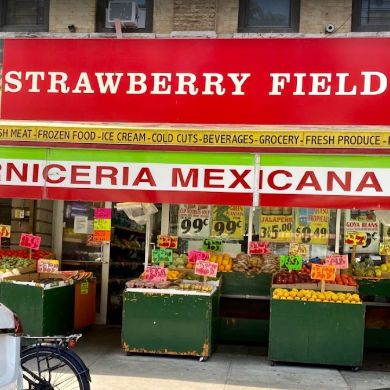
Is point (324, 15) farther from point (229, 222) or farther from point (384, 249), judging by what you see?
point (384, 249)

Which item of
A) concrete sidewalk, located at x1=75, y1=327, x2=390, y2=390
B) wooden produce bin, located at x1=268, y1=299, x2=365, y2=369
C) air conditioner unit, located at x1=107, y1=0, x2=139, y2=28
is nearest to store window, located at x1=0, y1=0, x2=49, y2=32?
air conditioner unit, located at x1=107, y1=0, x2=139, y2=28

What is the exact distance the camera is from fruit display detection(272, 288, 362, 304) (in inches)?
279

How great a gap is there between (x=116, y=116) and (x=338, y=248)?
14.7ft

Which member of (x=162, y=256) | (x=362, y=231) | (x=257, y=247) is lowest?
(x=162, y=256)

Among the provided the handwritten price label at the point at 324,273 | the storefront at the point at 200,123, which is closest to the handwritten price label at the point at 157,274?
the storefront at the point at 200,123

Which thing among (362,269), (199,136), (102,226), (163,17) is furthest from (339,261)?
Answer: (163,17)

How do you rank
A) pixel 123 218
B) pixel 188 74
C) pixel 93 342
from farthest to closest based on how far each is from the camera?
1. pixel 123 218
2. pixel 93 342
3. pixel 188 74

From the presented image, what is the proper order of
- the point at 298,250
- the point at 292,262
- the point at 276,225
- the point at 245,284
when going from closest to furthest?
the point at 292,262
the point at 245,284
the point at 298,250
the point at 276,225

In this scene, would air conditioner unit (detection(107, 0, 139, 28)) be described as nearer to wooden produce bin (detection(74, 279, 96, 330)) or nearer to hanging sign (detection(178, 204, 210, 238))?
hanging sign (detection(178, 204, 210, 238))

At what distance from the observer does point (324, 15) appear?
9.45 meters

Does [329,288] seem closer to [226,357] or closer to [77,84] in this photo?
[226,357]

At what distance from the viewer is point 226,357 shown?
25.2 ft

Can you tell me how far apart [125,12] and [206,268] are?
16.4 feet

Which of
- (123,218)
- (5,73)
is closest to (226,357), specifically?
(123,218)
